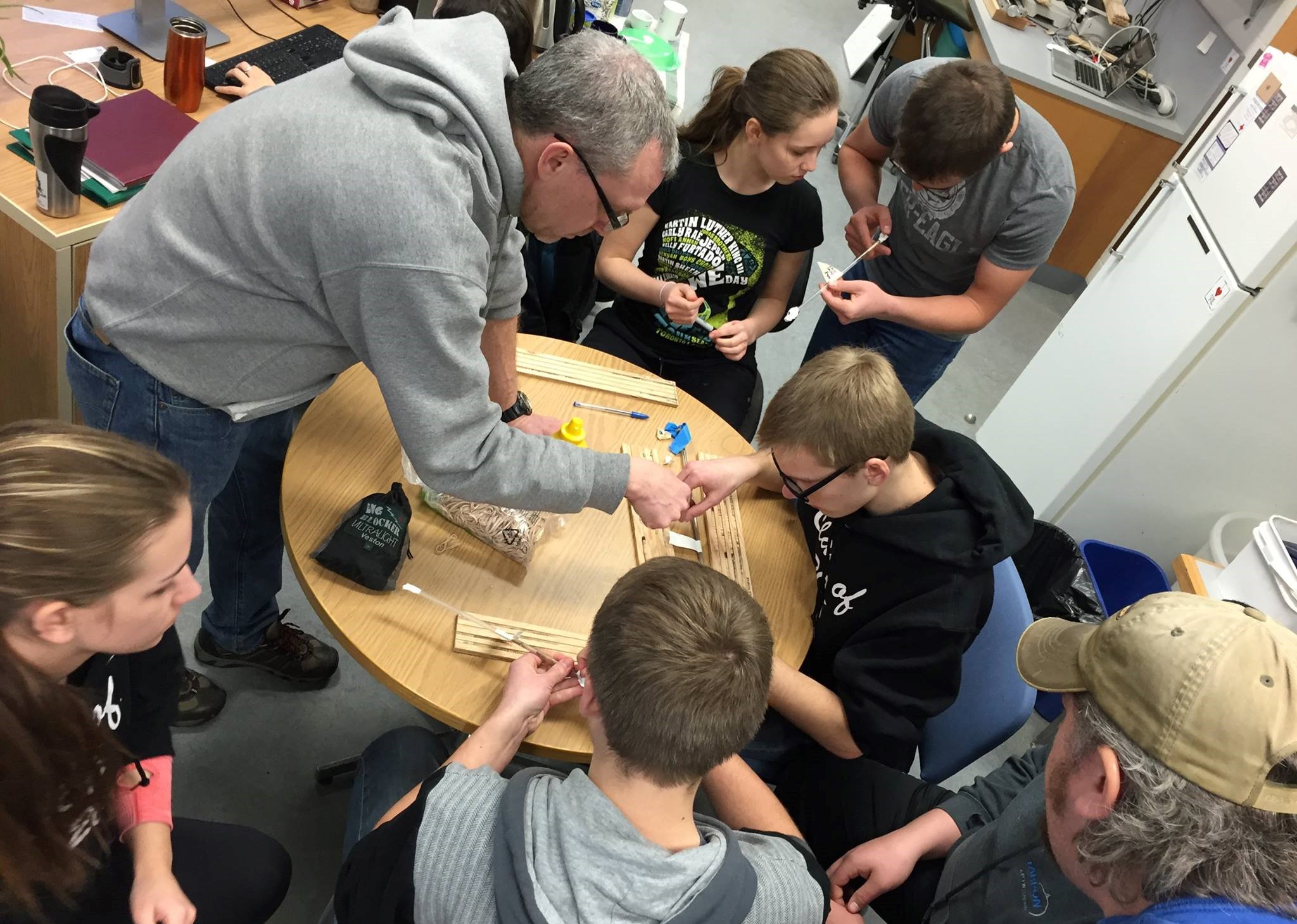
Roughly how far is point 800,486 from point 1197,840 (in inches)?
35.6

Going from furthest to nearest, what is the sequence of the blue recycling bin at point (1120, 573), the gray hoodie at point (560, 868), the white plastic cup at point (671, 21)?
1. the white plastic cup at point (671, 21)
2. the blue recycling bin at point (1120, 573)
3. the gray hoodie at point (560, 868)

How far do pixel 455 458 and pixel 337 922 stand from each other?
69cm

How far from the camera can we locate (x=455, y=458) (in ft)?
4.60

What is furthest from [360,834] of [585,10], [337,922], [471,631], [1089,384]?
[585,10]

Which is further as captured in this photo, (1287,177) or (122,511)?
(1287,177)

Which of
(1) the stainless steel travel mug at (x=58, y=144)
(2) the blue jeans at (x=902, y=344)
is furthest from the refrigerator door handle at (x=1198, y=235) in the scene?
(1) the stainless steel travel mug at (x=58, y=144)

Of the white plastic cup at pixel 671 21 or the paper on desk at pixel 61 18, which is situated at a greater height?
the white plastic cup at pixel 671 21

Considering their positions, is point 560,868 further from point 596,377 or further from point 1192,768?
point 596,377

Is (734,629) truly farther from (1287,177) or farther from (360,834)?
(1287,177)

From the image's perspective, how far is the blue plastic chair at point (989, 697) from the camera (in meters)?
1.67

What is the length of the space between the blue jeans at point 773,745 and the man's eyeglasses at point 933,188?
1.43 m

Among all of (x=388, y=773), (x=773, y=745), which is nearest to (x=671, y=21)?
(x=773, y=745)

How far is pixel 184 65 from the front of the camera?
2400 millimetres

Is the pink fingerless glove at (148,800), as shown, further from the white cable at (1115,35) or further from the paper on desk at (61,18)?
the white cable at (1115,35)
